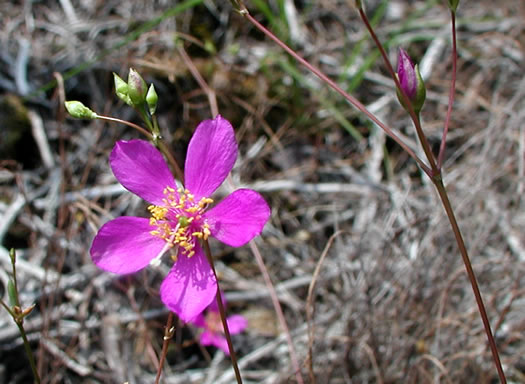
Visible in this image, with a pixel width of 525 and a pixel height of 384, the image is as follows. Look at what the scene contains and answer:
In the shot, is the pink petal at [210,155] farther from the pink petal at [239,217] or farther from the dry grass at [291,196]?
the dry grass at [291,196]

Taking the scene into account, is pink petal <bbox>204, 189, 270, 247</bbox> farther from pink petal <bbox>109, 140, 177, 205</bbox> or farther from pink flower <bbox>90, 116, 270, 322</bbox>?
pink petal <bbox>109, 140, 177, 205</bbox>

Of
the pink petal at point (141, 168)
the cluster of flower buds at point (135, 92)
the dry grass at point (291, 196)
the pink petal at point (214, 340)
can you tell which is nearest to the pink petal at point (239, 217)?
the pink petal at point (141, 168)

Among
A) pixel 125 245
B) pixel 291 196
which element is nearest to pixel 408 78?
pixel 125 245

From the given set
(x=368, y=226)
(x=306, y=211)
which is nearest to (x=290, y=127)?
(x=306, y=211)

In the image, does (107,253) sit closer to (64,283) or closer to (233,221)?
(233,221)

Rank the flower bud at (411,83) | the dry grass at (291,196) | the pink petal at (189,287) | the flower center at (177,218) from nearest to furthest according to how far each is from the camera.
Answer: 1. the flower bud at (411,83)
2. the pink petal at (189,287)
3. the flower center at (177,218)
4. the dry grass at (291,196)
